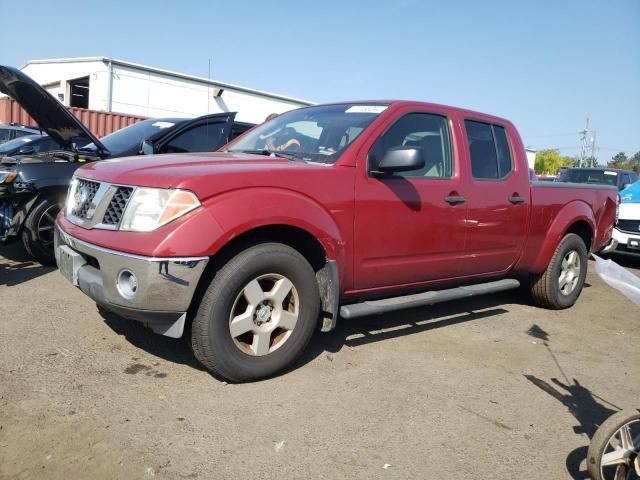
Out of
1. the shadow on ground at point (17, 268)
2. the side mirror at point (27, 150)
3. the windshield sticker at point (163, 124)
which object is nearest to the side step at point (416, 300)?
Result: the shadow on ground at point (17, 268)

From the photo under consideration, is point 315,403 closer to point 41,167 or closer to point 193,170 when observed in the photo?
point 193,170

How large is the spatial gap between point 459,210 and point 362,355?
139 cm

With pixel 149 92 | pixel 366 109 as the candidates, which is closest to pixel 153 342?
pixel 366 109

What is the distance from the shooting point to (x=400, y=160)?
3.52 m

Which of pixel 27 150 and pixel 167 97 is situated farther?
pixel 167 97

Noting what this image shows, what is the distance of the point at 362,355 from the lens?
12.5ft

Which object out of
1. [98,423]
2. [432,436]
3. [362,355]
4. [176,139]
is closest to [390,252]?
[362,355]

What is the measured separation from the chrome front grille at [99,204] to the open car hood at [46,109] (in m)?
2.20

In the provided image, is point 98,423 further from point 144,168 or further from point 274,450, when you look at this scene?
point 144,168

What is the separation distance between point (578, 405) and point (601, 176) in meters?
10.7

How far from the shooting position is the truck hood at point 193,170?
2938mm

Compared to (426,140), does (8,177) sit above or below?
below

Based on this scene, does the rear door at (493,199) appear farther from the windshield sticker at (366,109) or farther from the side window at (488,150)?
the windshield sticker at (366,109)

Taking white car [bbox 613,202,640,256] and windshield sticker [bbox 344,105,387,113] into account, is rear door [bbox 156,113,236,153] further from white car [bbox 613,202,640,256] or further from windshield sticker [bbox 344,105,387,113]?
white car [bbox 613,202,640,256]
